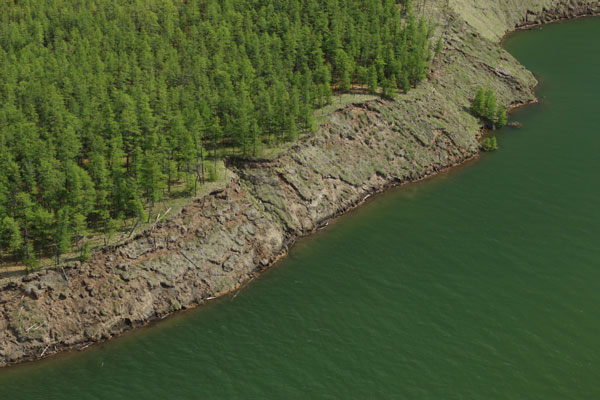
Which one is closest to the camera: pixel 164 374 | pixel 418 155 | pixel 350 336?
pixel 164 374

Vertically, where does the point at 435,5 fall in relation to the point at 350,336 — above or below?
above

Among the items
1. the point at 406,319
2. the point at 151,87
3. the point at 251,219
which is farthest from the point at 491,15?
the point at 406,319

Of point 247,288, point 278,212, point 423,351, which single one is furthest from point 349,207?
point 423,351

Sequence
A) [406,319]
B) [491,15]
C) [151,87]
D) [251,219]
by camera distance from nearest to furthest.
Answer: [406,319] < [251,219] < [151,87] < [491,15]

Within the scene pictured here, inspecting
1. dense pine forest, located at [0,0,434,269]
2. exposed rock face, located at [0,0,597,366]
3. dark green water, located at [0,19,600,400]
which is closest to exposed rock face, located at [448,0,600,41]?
dense pine forest, located at [0,0,434,269]

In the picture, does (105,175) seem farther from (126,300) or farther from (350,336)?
(350,336)

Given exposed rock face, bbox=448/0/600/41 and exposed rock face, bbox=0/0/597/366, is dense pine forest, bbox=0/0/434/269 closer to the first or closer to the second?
exposed rock face, bbox=0/0/597/366

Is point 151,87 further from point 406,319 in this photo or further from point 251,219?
point 406,319
